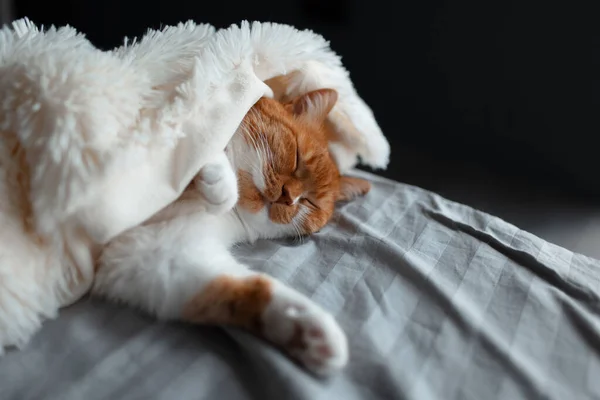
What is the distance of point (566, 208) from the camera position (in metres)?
1.32

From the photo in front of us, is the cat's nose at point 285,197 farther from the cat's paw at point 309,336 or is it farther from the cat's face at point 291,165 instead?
the cat's paw at point 309,336

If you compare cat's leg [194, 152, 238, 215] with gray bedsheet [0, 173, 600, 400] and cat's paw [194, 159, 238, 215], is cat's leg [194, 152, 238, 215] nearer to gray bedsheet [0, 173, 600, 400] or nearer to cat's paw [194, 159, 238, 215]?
cat's paw [194, 159, 238, 215]

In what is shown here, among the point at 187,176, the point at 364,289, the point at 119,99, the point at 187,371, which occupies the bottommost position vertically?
the point at 187,371

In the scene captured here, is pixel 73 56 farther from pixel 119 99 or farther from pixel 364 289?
pixel 364 289

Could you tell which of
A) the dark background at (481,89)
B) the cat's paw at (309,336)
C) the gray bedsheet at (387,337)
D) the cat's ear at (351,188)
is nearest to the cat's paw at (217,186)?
the gray bedsheet at (387,337)

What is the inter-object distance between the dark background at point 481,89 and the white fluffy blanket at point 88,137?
2.54ft

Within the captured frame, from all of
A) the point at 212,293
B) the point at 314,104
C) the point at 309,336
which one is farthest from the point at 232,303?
the point at 314,104

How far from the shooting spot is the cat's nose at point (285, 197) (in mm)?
1063

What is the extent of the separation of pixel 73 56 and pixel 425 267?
733 mm

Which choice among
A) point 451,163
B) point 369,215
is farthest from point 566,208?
Result: point 369,215

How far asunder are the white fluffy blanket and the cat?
0.21 feet

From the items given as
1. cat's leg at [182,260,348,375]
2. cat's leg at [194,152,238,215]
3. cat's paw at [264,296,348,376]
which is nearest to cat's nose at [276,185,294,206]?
cat's leg at [194,152,238,215]

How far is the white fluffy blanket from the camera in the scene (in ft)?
2.48

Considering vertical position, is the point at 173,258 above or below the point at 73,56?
below
